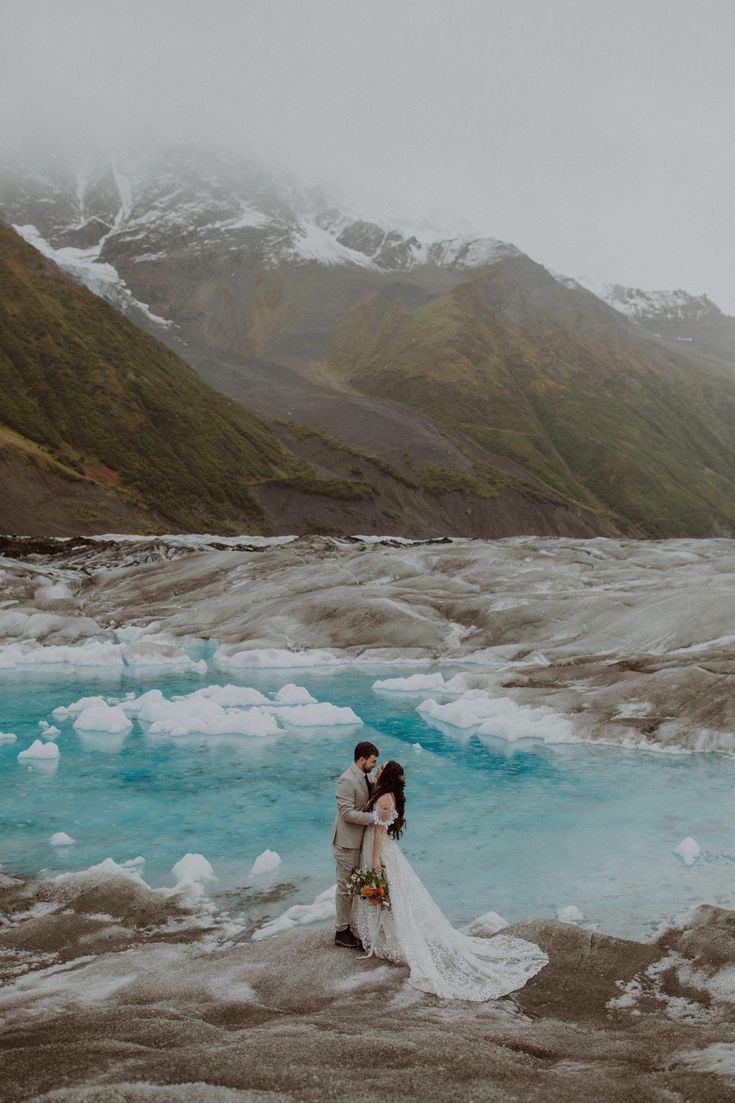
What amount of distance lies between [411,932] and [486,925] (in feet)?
11.3

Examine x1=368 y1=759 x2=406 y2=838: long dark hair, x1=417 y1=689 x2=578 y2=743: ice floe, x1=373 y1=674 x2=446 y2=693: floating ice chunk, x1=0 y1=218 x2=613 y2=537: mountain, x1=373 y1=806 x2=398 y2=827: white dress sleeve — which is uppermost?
x1=0 y1=218 x2=613 y2=537: mountain

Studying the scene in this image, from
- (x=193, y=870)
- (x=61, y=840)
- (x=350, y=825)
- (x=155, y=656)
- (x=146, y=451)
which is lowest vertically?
(x=155, y=656)

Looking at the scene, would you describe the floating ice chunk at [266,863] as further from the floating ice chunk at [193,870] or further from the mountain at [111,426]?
the mountain at [111,426]

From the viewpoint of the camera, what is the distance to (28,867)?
17297mm

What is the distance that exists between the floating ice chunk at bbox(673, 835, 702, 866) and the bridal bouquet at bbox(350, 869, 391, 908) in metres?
8.98

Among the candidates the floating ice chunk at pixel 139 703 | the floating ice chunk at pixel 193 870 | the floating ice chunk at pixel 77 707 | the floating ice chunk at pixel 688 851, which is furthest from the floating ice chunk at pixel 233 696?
the floating ice chunk at pixel 688 851

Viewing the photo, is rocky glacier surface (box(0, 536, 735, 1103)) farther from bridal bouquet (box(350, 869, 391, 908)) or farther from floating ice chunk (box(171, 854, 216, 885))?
bridal bouquet (box(350, 869, 391, 908))

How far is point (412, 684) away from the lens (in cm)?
3678

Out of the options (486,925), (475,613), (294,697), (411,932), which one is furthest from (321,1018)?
(475,613)

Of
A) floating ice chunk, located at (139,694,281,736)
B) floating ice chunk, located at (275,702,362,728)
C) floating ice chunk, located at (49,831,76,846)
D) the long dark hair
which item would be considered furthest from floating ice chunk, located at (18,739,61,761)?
the long dark hair

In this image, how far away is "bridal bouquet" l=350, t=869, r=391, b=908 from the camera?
10.6 meters

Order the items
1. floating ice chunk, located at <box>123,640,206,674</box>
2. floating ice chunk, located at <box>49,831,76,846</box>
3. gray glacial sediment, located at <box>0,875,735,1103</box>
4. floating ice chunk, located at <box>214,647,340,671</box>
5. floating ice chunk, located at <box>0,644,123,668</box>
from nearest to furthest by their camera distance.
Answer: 1. gray glacial sediment, located at <box>0,875,735,1103</box>
2. floating ice chunk, located at <box>49,831,76,846</box>
3. floating ice chunk, located at <box>214,647,340,671</box>
4. floating ice chunk, located at <box>0,644,123,668</box>
5. floating ice chunk, located at <box>123,640,206,674</box>

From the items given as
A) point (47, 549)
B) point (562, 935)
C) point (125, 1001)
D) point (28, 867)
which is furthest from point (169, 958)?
point (47, 549)

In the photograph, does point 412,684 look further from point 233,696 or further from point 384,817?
point 384,817
